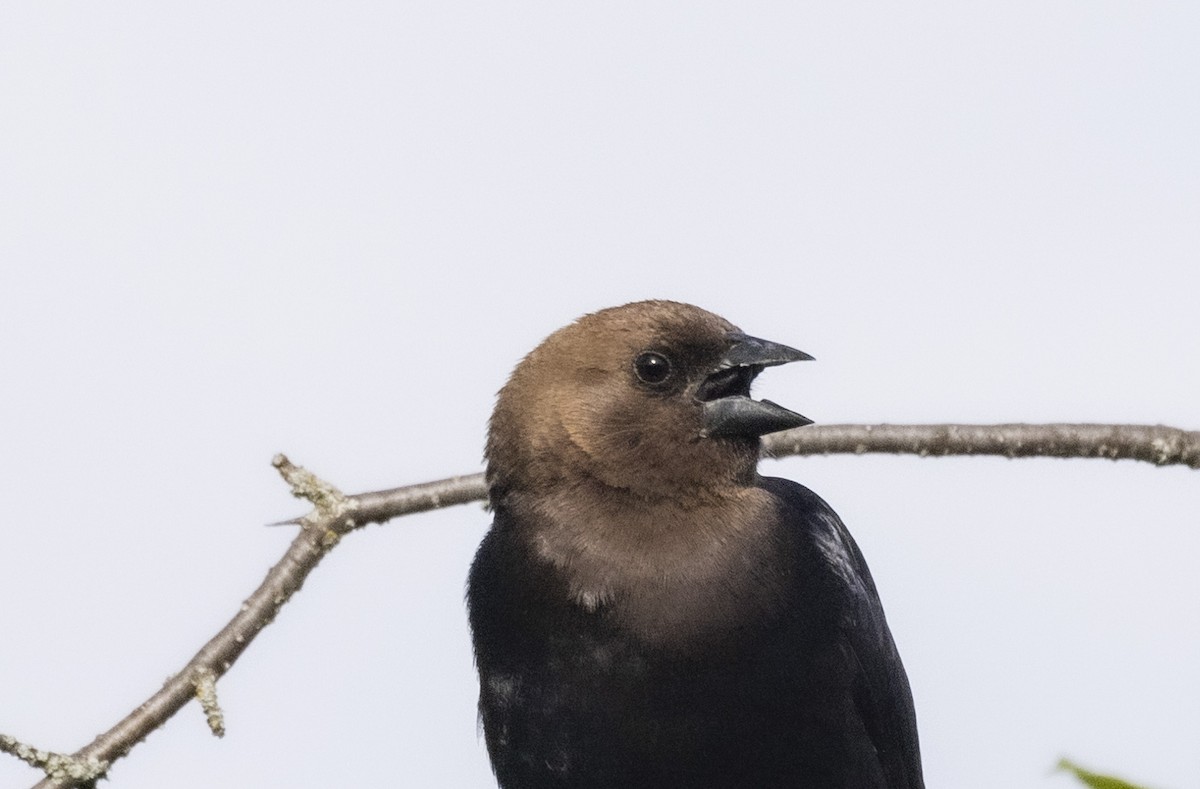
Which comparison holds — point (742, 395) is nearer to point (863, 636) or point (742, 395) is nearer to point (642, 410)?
point (642, 410)

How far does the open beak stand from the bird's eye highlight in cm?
11

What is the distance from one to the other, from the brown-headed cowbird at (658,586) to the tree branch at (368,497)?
243 millimetres

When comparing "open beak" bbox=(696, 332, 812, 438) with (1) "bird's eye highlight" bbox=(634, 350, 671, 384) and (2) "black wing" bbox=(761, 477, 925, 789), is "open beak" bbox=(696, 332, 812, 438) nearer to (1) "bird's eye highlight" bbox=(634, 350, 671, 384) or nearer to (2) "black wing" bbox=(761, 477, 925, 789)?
(1) "bird's eye highlight" bbox=(634, 350, 671, 384)

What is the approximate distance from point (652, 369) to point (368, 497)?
0.90 meters

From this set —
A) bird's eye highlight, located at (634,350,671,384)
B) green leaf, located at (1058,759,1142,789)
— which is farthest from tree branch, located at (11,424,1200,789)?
green leaf, located at (1058,759,1142,789)

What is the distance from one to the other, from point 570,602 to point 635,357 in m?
0.76

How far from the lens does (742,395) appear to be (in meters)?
4.48

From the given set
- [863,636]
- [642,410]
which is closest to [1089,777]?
[642,410]

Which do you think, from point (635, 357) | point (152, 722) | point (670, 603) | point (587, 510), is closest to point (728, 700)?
point (670, 603)

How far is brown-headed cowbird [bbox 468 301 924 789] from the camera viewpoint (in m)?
4.07

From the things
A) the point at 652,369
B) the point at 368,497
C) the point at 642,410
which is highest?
the point at 652,369

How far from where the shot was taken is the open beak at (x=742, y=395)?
14.0ft

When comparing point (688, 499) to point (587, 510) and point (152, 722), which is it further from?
point (152, 722)

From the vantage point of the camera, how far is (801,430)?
4582 millimetres
